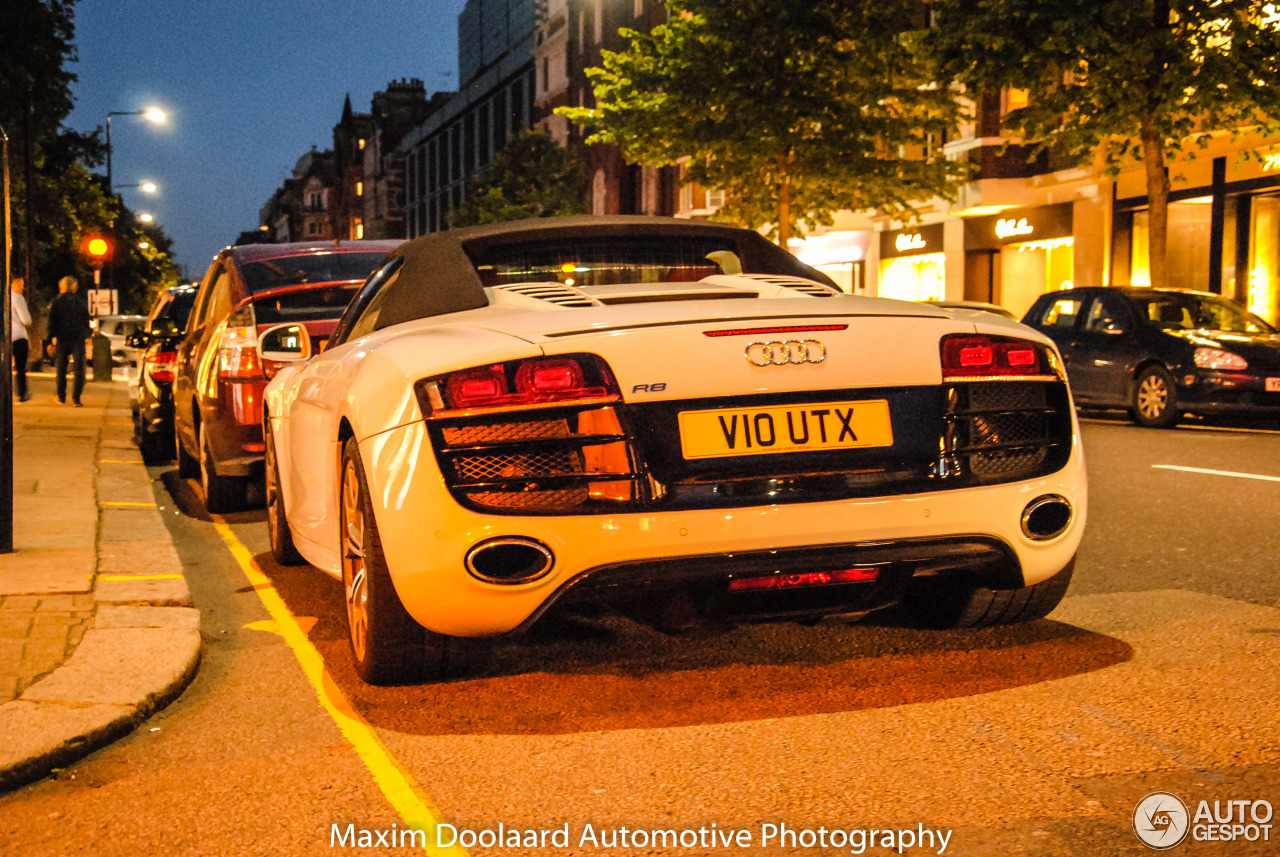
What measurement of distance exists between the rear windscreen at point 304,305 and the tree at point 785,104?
18.3m

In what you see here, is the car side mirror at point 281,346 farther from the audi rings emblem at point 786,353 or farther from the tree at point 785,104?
the tree at point 785,104

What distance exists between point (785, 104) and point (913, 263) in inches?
441

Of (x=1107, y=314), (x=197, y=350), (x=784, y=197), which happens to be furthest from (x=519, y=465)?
(x=784, y=197)

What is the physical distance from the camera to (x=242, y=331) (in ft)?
26.7

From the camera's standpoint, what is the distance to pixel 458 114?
7912 cm

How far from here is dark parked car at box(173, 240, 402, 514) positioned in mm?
7992

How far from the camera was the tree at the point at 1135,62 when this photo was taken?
62.6 feet

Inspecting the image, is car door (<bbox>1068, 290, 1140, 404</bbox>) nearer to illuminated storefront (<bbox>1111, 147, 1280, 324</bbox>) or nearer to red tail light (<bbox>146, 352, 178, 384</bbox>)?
illuminated storefront (<bbox>1111, 147, 1280, 324</bbox>)

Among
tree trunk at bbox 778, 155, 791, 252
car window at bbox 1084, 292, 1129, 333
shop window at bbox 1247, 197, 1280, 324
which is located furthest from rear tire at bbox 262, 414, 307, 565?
tree trunk at bbox 778, 155, 791, 252

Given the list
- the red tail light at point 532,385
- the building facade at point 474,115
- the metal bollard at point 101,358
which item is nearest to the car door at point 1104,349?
the red tail light at point 532,385

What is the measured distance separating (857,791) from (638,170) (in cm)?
5032

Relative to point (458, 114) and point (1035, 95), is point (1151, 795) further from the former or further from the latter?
point (458, 114)

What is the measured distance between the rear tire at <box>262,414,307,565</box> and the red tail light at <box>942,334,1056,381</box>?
3356 millimetres

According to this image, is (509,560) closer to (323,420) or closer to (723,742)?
(723,742)
